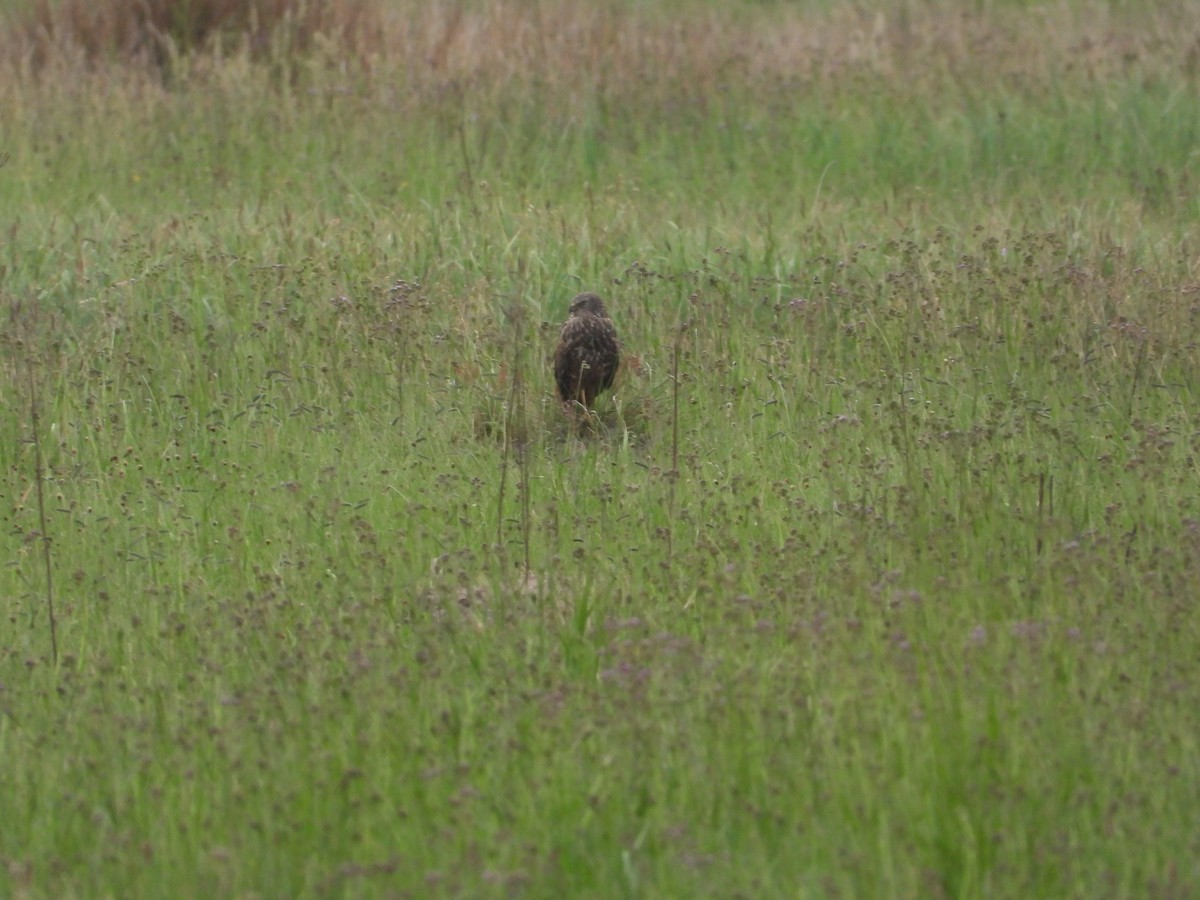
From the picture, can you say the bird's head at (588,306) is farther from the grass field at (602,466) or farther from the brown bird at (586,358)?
the grass field at (602,466)

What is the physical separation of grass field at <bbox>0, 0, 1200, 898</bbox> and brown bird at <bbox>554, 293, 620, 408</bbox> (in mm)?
127

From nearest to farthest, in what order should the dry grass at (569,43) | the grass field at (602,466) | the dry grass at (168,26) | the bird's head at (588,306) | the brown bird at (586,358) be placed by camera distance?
the grass field at (602,466)
the brown bird at (586,358)
the bird's head at (588,306)
the dry grass at (569,43)
the dry grass at (168,26)

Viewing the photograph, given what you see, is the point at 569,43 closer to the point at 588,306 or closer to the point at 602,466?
the point at 588,306

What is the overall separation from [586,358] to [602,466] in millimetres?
507

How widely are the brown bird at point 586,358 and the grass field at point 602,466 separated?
0.13m

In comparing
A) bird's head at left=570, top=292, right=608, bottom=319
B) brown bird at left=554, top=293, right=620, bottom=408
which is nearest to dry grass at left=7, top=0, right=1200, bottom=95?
bird's head at left=570, top=292, right=608, bottom=319

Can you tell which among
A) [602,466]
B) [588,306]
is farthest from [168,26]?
[602,466]

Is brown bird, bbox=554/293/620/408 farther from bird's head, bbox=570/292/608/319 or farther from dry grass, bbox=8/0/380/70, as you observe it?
dry grass, bbox=8/0/380/70

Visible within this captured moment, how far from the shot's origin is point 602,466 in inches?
234

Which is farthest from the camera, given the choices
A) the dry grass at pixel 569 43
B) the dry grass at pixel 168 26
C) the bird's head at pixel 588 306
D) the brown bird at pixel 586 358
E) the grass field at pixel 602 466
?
the dry grass at pixel 168 26

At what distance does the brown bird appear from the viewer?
20.5ft

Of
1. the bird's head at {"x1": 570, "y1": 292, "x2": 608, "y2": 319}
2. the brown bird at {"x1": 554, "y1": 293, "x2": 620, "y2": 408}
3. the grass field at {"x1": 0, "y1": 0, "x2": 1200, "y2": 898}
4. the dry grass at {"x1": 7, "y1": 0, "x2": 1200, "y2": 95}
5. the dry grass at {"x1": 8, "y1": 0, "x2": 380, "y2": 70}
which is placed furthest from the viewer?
the dry grass at {"x1": 8, "y1": 0, "x2": 380, "y2": 70}

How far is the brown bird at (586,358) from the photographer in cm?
624

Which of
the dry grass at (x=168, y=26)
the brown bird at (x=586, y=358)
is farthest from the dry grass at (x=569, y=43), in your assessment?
the brown bird at (x=586, y=358)
